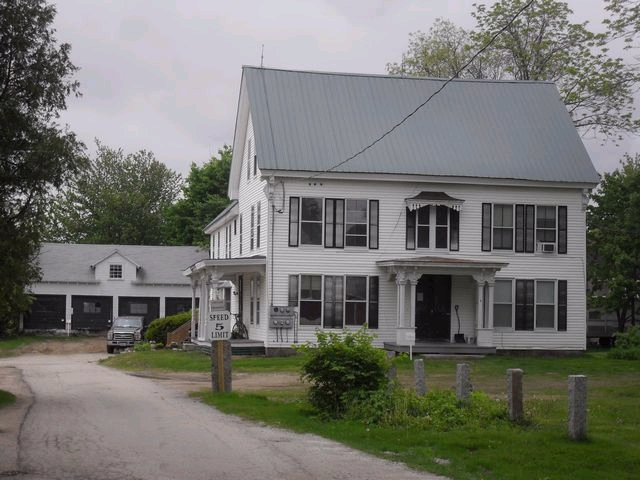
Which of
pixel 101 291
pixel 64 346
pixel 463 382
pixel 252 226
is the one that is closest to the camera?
pixel 463 382

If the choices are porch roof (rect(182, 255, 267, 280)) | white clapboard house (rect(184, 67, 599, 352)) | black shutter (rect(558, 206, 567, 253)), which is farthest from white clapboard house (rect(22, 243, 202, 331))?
black shutter (rect(558, 206, 567, 253))

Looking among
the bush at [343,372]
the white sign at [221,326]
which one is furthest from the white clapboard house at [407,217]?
the bush at [343,372]

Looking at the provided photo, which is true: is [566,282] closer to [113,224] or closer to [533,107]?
[533,107]

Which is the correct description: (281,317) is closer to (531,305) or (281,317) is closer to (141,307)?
(531,305)

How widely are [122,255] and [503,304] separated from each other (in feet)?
106

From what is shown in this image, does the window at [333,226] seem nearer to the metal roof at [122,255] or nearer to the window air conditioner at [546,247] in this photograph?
the window air conditioner at [546,247]

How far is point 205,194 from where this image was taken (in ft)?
235

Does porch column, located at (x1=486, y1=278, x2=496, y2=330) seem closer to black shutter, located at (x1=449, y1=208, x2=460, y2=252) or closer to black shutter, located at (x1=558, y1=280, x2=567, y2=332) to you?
black shutter, located at (x1=449, y1=208, x2=460, y2=252)

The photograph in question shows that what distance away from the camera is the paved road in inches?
487

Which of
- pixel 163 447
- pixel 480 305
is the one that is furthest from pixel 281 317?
pixel 163 447

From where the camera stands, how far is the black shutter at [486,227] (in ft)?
128

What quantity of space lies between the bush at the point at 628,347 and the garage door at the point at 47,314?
117 ft

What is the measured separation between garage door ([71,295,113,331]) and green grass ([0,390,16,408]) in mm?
40859

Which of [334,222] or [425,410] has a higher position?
[334,222]
